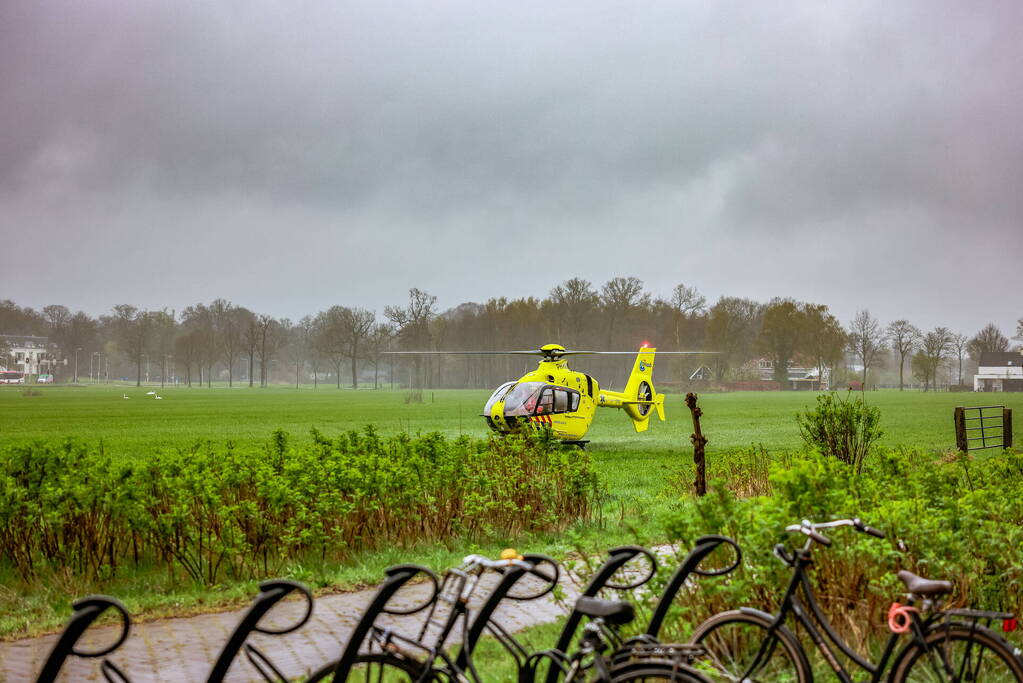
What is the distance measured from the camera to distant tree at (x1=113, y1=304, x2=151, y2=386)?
3804 inches

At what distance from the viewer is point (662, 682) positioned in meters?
3.41

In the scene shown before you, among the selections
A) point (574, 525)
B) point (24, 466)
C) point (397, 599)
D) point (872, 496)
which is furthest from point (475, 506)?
point (24, 466)

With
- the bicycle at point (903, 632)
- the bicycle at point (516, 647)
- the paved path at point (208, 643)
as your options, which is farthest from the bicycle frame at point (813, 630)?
the paved path at point (208, 643)

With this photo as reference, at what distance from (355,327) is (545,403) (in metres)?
88.1

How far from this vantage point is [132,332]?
325 ft

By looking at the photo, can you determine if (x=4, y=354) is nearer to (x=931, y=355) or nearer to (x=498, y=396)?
(x=498, y=396)

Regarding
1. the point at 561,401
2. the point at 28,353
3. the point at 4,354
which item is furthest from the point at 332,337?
the point at 561,401

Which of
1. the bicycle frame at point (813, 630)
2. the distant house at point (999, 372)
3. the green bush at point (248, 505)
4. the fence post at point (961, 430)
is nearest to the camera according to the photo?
the bicycle frame at point (813, 630)

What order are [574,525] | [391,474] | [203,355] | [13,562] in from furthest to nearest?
[203,355]
[574,525]
[391,474]
[13,562]

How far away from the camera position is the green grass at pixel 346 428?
7.19 m

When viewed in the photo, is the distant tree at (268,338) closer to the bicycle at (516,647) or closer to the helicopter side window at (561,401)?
the helicopter side window at (561,401)

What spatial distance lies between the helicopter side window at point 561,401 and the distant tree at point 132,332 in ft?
281

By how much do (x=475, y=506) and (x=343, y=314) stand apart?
3931 inches

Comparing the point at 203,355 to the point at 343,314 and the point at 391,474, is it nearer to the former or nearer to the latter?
the point at 343,314
